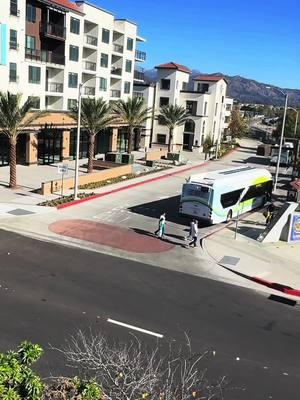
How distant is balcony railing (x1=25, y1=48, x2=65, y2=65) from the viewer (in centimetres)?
4594

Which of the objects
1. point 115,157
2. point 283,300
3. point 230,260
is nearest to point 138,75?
point 115,157

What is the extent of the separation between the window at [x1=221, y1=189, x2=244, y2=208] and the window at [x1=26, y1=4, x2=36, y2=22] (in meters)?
28.4

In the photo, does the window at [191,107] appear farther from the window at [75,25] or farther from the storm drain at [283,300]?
the storm drain at [283,300]

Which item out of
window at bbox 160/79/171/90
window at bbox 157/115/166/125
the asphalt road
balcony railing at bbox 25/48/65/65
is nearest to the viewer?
the asphalt road

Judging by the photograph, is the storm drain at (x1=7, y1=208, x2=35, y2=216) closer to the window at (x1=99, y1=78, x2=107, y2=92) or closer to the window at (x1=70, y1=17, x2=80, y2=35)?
the window at (x1=70, y1=17, x2=80, y2=35)

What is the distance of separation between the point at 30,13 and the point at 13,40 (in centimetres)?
431

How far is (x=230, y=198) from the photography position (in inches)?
1156

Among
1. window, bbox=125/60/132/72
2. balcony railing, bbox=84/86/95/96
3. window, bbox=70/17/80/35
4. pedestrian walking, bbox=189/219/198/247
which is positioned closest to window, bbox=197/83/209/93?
window, bbox=125/60/132/72

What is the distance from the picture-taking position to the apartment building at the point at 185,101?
2923 inches

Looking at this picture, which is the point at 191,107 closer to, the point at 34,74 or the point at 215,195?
the point at 34,74

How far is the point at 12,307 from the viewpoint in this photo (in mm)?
14914

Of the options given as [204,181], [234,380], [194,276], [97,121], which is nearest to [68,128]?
[97,121]

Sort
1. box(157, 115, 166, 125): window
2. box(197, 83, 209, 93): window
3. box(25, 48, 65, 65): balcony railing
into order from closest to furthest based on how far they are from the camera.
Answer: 1. box(25, 48, 65, 65): balcony railing
2. box(157, 115, 166, 125): window
3. box(197, 83, 209, 93): window

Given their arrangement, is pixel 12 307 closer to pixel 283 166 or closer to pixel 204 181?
pixel 204 181
